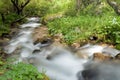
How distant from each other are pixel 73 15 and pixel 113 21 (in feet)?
13.4

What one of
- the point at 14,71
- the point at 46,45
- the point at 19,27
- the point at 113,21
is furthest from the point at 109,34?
the point at 19,27

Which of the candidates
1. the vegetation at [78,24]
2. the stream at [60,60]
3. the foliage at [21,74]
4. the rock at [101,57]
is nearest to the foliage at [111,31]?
the vegetation at [78,24]

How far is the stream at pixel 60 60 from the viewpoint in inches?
308

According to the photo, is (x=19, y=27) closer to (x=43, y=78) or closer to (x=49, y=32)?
(x=49, y=32)

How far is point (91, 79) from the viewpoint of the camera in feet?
24.2

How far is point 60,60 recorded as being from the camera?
30.9ft

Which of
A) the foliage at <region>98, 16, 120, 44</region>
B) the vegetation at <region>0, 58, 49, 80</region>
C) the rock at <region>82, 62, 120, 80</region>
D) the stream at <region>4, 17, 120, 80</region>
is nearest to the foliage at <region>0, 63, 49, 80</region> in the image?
the vegetation at <region>0, 58, 49, 80</region>

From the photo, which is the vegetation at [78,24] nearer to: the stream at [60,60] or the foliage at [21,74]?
the foliage at [21,74]

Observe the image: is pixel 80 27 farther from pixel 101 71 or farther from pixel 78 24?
pixel 101 71

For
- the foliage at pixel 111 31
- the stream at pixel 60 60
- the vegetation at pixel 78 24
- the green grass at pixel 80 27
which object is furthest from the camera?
the green grass at pixel 80 27

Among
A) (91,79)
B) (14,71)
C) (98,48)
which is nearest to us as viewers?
(14,71)

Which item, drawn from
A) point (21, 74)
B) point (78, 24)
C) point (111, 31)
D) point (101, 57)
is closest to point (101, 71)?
point (101, 57)

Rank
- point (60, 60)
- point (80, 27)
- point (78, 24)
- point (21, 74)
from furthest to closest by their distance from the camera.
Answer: point (78, 24) < point (80, 27) < point (60, 60) < point (21, 74)

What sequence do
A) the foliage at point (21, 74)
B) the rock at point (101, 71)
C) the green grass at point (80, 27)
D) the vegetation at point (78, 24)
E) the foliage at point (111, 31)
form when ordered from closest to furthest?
the foliage at point (21, 74)
the vegetation at point (78, 24)
the rock at point (101, 71)
the foliage at point (111, 31)
the green grass at point (80, 27)
